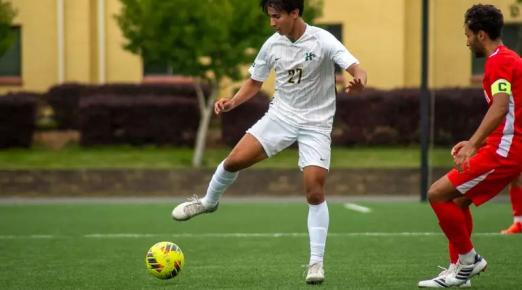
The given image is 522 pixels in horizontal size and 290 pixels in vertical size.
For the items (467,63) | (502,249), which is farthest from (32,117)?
(502,249)

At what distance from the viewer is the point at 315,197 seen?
10.1 m

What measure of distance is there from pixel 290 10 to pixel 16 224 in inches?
324

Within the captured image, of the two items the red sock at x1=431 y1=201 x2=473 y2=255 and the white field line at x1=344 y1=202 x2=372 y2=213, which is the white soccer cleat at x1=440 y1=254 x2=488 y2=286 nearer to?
the red sock at x1=431 y1=201 x2=473 y2=255

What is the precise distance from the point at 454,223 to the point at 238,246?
4.47 metres

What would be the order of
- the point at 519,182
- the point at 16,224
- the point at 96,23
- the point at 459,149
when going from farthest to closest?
the point at 96,23 < the point at 16,224 < the point at 519,182 < the point at 459,149

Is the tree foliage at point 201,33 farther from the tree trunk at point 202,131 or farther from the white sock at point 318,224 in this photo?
the white sock at point 318,224

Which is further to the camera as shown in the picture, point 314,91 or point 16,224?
point 16,224

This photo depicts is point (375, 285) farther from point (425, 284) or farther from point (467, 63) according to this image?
point (467, 63)

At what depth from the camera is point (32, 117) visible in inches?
1113

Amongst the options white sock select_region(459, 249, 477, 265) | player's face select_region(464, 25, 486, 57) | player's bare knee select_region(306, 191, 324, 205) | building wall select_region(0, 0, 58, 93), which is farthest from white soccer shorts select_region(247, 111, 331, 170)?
building wall select_region(0, 0, 58, 93)

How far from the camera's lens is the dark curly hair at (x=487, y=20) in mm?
8898

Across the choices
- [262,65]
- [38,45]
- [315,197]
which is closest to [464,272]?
[315,197]

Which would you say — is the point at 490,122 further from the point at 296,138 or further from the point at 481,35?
the point at 296,138

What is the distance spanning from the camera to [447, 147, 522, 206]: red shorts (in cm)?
894
